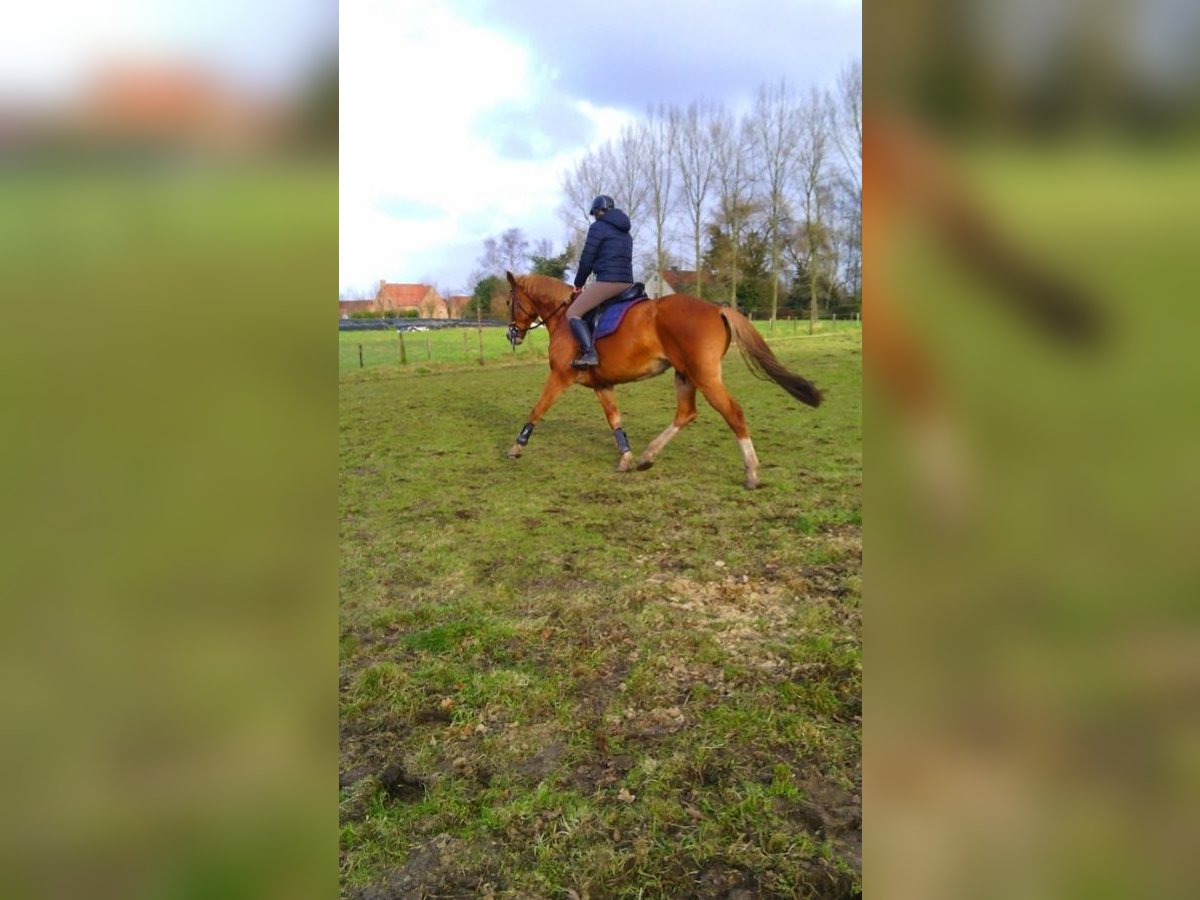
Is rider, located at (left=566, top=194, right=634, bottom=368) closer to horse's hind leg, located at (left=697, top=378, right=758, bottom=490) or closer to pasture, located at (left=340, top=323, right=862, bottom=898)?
horse's hind leg, located at (left=697, top=378, right=758, bottom=490)

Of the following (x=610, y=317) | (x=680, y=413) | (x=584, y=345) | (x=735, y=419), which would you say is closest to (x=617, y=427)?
(x=680, y=413)

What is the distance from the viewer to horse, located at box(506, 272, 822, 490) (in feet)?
17.8

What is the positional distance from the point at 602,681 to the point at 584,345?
3.94m

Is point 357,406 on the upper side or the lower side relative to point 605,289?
lower

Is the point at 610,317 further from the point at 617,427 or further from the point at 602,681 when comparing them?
the point at 602,681

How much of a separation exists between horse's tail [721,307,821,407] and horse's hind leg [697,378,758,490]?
307 mm

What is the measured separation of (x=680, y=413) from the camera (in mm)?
6070
